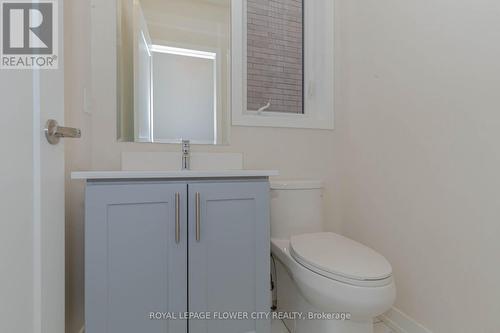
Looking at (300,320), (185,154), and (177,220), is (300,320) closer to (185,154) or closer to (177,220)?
(177,220)

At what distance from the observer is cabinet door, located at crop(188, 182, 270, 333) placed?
101 cm

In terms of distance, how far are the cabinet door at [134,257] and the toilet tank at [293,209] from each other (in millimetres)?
Result: 564

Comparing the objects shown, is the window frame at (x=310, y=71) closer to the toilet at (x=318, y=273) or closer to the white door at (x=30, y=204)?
the toilet at (x=318, y=273)

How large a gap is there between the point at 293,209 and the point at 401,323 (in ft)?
2.50

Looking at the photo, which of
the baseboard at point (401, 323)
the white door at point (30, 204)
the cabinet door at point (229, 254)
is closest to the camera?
the white door at point (30, 204)

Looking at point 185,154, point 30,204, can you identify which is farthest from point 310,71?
point 30,204

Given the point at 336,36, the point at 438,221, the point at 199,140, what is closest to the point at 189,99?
the point at 199,140

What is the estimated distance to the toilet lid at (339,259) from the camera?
3.04 feet

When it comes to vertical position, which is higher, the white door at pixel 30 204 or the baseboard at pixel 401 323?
the white door at pixel 30 204

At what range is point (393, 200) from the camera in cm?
135

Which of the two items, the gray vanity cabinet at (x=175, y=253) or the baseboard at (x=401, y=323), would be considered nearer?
the gray vanity cabinet at (x=175, y=253)

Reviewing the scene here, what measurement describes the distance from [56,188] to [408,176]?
1.39 m

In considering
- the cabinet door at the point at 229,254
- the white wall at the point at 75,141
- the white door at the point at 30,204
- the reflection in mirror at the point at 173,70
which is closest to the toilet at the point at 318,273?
the cabinet door at the point at 229,254

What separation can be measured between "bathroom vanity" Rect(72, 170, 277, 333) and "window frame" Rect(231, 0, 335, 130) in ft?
2.03
